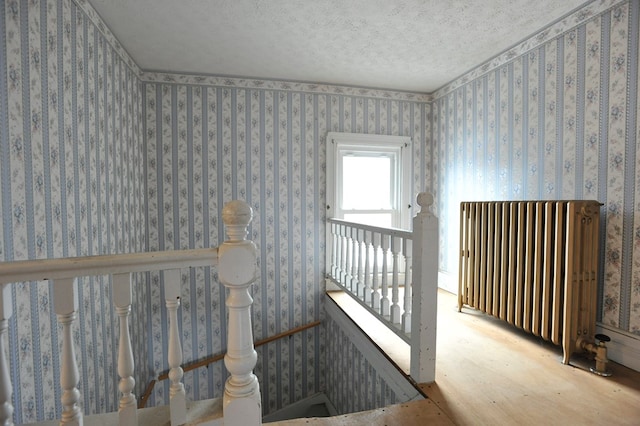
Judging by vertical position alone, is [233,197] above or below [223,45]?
below

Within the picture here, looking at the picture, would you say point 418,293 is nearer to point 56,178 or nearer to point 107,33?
point 56,178

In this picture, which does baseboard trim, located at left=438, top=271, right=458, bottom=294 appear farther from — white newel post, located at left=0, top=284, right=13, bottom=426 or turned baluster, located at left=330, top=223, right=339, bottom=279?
white newel post, located at left=0, top=284, right=13, bottom=426

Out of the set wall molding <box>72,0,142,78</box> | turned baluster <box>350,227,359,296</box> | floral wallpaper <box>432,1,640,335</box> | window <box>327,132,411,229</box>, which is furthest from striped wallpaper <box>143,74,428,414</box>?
floral wallpaper <box>432,1,640,335</box>

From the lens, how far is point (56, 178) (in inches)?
63.2

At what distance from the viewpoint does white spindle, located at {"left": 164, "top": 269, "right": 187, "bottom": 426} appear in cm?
98

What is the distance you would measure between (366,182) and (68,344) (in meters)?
2.97

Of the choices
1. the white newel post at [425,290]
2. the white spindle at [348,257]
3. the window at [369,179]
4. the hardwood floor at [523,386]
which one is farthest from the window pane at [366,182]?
the white newel post at [425,290]

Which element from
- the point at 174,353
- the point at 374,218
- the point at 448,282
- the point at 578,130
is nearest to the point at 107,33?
the point at 174,353

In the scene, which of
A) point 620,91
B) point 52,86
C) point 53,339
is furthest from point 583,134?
point 53,339

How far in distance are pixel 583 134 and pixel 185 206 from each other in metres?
3.14

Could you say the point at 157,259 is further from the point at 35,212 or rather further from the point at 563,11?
the point at 563,11

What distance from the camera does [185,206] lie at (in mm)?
3137

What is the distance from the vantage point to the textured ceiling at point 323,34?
2.03 m

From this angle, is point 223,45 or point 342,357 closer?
point 223,45
